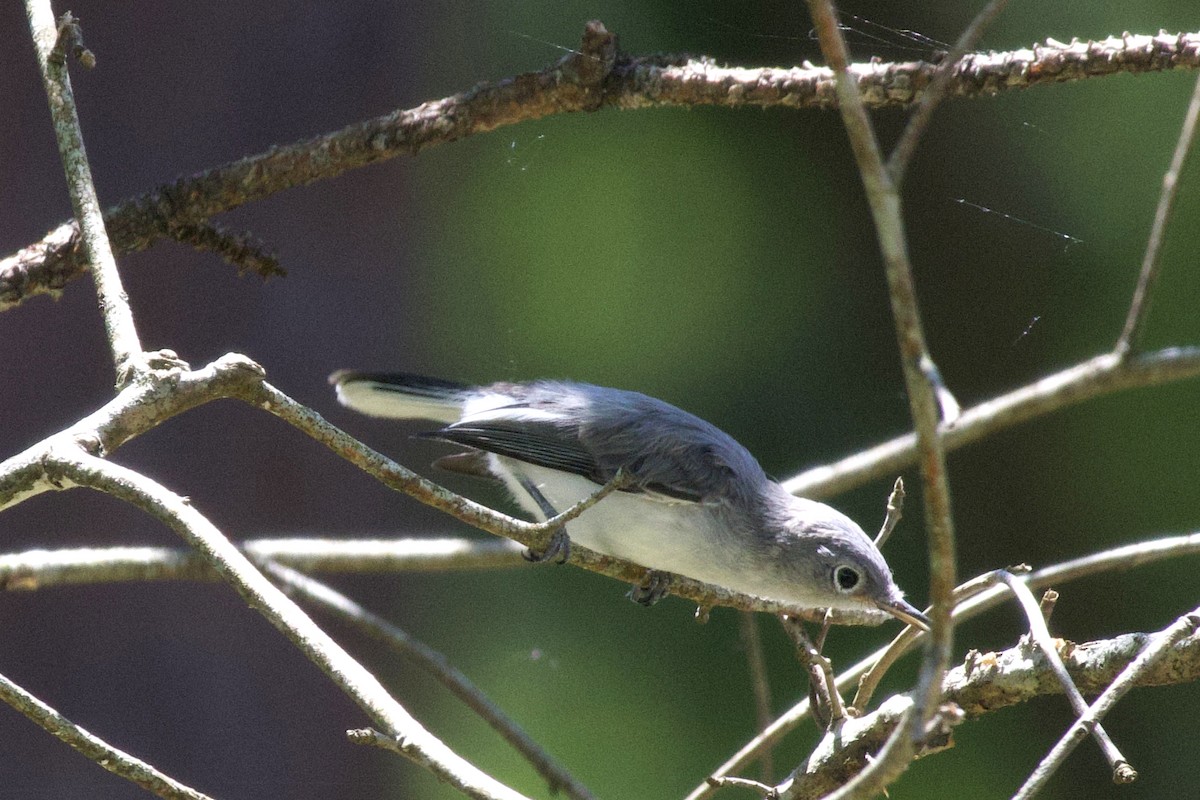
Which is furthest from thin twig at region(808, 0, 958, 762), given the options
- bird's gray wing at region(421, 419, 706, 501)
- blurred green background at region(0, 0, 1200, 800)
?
blurred green background at region(0, 0, 1200, 800)

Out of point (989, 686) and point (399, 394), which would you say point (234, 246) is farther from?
point (989, 686)

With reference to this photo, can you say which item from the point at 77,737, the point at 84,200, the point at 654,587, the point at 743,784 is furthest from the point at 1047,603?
the point at 84,200

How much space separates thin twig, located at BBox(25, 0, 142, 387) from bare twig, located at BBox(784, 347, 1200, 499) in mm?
1207

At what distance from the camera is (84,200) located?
1.39m

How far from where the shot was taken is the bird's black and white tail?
90.0 inches

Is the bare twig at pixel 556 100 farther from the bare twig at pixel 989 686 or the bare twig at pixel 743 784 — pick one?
the bare twig at pixel 743 784

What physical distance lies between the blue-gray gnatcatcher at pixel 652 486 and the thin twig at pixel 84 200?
0.83 metres

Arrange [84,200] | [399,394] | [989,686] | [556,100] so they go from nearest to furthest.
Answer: [989,686] < [84,200] < [556,100] < [399,394]

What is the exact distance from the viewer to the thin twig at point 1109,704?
0.88 meters

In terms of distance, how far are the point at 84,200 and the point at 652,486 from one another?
1131 millimetres

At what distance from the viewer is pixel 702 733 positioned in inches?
138

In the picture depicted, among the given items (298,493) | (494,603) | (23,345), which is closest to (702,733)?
(494,603)

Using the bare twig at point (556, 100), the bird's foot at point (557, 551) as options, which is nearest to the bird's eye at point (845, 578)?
the bird's foot at point (557, 551)

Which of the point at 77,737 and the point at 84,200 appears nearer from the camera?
the point at 77,737
